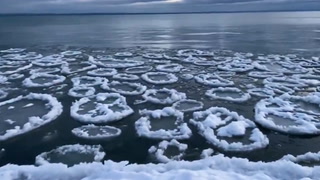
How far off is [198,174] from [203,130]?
5.87 feet

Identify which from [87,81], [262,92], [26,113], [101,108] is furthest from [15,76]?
[262,92]

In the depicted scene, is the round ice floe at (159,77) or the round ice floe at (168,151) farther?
the round ice floe at (159,77)

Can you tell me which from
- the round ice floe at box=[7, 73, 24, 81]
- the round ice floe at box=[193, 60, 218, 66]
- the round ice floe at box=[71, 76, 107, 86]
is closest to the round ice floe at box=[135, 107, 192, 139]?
the round ice floe at box=[71, 76, 107, 86]

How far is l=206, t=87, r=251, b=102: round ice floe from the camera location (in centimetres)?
698

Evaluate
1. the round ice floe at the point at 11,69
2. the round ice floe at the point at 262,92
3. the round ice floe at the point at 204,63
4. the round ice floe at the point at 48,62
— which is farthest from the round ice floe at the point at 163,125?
the round ice floe at the point at 48,62

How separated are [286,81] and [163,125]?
16.0ft

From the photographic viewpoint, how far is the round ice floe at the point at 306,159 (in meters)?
4.18

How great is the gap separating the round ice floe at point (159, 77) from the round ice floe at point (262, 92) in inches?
92.0

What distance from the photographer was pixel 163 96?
726 cm

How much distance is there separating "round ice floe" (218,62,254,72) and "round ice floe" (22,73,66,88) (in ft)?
18.6

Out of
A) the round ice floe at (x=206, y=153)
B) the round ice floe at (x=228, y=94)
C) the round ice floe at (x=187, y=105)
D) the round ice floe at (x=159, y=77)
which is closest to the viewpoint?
the round ice floe at (x=206, y=153)

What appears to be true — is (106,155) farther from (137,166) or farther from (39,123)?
(39,123)

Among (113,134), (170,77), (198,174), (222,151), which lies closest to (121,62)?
(170,77)

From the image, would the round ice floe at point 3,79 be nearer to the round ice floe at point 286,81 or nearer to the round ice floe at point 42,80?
the round ice floe at point 42,80
